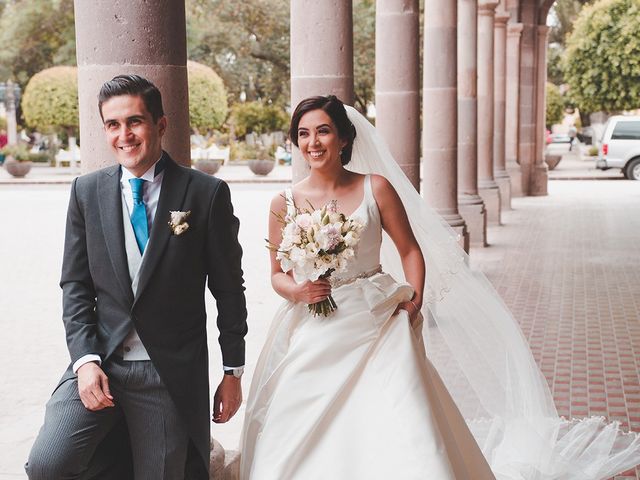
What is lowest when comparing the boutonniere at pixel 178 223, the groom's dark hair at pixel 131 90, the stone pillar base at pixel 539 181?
the stone pillar base at pixel 539 181

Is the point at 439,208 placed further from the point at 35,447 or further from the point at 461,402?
the point at 35,447

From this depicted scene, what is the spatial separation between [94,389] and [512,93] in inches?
780

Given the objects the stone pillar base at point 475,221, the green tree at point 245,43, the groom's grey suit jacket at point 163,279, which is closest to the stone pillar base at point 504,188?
the stone pillar base at point 475,221

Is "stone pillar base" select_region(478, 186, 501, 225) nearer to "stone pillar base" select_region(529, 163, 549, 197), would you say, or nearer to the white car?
"stone pillar base" select_region(529, 163, 549, 197)

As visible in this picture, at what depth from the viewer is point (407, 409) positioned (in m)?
3.75

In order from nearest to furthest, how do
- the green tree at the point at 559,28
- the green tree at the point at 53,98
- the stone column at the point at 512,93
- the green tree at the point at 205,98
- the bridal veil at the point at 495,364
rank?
the bridal veil at the point at 495,364, the stone column at the point at 512,93, the green tree at the point at 53,98, the green tree at the point at 205,98, the green tree at the point at 559,28

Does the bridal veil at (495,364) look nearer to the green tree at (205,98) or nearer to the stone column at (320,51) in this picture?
the stone column at (320,51)

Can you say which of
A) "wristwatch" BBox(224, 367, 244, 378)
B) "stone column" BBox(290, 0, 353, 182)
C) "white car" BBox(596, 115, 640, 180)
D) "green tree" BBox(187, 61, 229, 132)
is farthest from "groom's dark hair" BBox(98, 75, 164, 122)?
"green tree" BBox(187, 61, 229, 132)

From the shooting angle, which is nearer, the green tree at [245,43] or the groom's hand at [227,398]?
the groom's hand at [227,398]

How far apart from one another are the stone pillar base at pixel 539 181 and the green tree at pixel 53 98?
2003cm

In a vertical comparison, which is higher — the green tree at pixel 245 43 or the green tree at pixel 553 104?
the green tree at pixel 245 43

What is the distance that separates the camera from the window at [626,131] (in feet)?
91.3

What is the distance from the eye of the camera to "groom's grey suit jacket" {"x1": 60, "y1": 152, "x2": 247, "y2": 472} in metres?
3.16

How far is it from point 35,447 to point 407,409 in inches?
55.6
